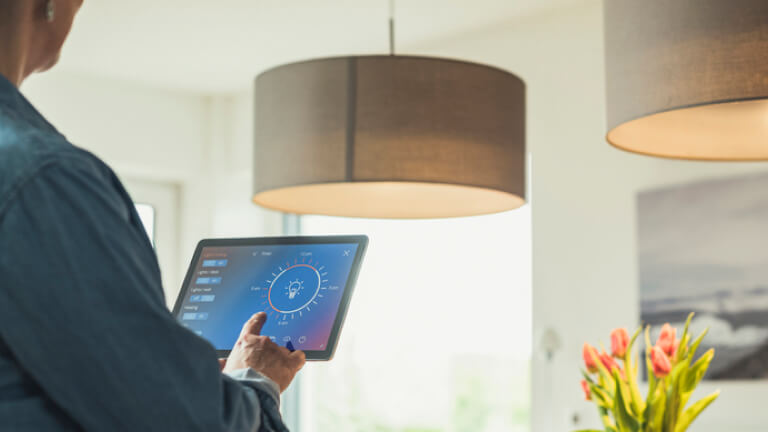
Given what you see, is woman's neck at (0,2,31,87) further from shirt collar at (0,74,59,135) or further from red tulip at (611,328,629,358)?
red tulip at (611,328,629,358)

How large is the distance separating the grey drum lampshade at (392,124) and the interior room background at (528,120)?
139cm

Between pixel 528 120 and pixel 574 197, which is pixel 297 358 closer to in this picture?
pixel 574 197

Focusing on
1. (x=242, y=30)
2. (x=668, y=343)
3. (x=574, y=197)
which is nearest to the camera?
(x=668, y=343)

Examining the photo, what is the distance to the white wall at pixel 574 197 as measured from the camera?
11.3ft

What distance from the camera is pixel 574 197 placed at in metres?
3.60

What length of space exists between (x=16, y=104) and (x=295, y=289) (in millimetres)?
493

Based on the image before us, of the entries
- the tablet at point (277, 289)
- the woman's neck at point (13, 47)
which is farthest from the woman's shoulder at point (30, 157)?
the tablet at point (277, 289)

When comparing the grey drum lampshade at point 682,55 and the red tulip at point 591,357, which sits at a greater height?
the grey drum lampshade at point 682,55

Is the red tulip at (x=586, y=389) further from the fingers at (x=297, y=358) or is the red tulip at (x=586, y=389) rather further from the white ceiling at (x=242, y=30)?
the white ceiling at (x=242, y=30)

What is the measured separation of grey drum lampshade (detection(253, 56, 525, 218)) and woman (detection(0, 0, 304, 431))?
1158 mm

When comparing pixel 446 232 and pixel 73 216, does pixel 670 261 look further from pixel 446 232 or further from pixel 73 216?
pixel 73 216

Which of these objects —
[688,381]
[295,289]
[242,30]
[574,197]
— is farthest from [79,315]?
[242,30]

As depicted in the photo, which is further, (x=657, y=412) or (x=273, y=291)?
(x=657, y=412)

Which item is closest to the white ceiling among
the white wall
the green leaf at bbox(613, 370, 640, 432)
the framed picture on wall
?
the white wall
